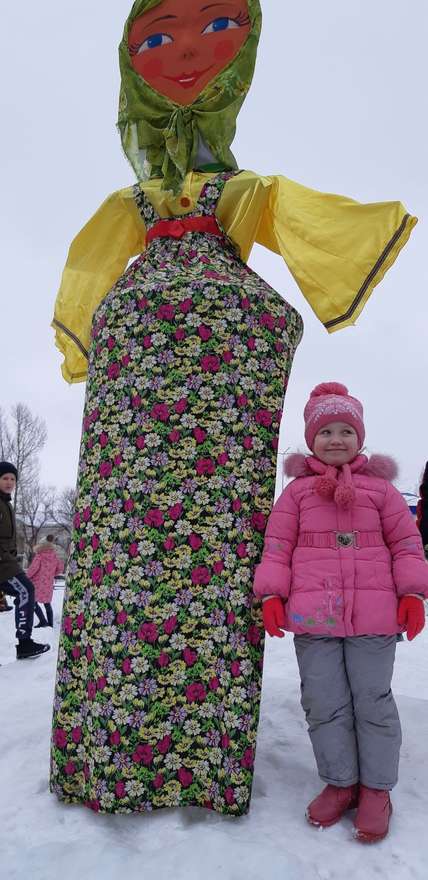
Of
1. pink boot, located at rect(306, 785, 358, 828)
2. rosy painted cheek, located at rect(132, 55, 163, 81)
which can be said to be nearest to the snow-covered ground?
pink boot, located at rect(306, 785, 358, 828)

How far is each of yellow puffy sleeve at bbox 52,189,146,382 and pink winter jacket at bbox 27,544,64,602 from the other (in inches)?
200

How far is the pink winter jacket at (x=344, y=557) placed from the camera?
6.16ft

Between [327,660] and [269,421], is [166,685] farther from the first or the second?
[269,421]

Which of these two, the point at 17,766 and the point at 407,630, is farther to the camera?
the point at 17,766

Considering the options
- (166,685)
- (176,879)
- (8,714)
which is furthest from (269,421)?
(8,714)

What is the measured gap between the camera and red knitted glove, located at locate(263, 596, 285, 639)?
1894mm

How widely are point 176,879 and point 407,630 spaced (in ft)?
2.97

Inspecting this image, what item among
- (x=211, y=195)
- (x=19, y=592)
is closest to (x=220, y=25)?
(x=211, y=195)

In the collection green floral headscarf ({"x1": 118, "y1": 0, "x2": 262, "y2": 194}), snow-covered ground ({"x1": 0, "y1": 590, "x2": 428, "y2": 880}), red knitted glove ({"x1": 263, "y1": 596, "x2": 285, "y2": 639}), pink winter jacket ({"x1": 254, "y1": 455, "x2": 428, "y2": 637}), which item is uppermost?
green floral headscarf ({"x1": 118, "y1": 0, "x2": 262, "y2": 194})

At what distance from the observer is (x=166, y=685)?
1.93 metres

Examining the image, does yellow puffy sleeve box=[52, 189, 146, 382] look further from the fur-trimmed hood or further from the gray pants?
the gray pants

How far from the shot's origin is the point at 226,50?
2.60 meters

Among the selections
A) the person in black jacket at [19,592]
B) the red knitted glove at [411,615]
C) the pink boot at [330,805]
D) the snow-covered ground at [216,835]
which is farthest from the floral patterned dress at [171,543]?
the person in black jacket at [19,592]

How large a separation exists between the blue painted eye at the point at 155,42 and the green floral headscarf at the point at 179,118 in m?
0.08
